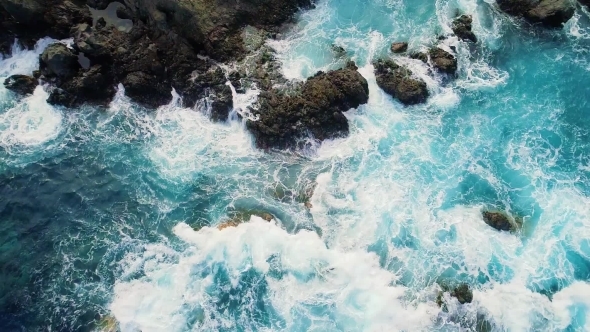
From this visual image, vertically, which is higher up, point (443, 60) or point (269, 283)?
point (443, 60)

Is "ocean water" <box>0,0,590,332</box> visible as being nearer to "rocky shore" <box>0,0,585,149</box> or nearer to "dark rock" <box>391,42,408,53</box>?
"rocky shore" <box>0,0,585,149</box>

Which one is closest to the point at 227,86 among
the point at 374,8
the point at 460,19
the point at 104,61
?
the point at 104,61

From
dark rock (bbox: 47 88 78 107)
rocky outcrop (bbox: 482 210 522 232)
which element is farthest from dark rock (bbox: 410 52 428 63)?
dark rock (bbox: 47 88 78 107)

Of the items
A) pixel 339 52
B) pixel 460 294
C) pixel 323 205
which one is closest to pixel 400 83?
pixel 339 52

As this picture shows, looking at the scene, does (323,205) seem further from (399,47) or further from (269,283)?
(399,47)

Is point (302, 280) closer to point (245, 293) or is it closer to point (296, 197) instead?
point (245, 293)

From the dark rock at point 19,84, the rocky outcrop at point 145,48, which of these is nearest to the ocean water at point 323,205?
the dark rock at point 19,84
